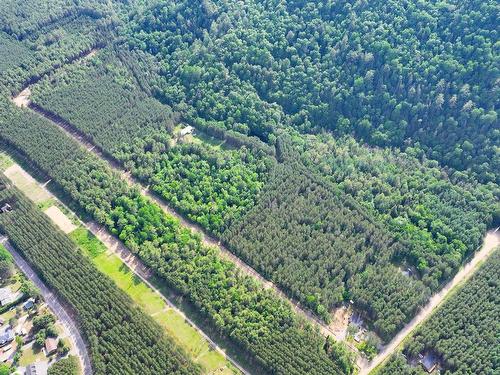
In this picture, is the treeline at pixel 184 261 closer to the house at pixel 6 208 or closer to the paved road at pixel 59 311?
the house at pixel 6 208

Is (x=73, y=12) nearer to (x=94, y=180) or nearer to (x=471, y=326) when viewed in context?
(x=94, y=180)

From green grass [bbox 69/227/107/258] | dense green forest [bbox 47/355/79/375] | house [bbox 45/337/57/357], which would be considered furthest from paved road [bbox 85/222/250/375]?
house [bbox 45/337/57/357]

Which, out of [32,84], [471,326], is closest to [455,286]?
[471,326]

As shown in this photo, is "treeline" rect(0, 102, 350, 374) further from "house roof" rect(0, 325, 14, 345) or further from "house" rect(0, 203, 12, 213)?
"house roof" rect(0, 325, 14, 345)

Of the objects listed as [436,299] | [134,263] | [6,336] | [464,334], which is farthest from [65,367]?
[464,334]

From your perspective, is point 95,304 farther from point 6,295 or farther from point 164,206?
point 164,206
